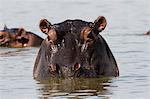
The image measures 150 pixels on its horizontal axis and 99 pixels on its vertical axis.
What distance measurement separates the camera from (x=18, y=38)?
65.7 feet

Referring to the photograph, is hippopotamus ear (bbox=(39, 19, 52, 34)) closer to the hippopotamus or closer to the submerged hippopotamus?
the submerged hippopotamus

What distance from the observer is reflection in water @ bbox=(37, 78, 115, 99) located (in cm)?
1187

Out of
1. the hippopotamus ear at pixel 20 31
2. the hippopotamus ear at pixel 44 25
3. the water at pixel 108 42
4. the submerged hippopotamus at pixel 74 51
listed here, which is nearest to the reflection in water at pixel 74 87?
the water at pixel 108 42

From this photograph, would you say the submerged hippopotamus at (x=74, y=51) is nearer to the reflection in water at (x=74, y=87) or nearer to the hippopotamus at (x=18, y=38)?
the reflection in water at (x=74, y=87)

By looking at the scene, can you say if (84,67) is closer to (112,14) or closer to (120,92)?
(120,92)

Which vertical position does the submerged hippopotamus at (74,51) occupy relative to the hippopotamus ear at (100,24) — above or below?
below

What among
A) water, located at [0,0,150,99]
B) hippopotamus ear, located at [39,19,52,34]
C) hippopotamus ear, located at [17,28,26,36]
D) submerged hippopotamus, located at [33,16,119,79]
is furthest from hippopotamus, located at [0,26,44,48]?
hippopotamus ear, located at [39,19,52,34]

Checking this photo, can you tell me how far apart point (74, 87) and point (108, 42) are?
665 centimetres

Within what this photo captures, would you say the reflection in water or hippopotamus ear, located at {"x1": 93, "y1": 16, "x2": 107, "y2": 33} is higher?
hippopotamus ear, located at {"x1": 93, "y1": 16, "x2": 107, "y2": 33}

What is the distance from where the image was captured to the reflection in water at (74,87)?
38.9 ft

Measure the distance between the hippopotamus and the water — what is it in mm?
512

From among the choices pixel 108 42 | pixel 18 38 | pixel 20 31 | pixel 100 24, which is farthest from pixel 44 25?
pixel 18 38

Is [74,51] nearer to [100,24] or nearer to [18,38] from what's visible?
[100,24]

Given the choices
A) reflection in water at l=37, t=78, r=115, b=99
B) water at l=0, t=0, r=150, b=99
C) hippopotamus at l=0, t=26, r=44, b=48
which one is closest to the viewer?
reflection in water at l=37, t=78, r=115, b=99
